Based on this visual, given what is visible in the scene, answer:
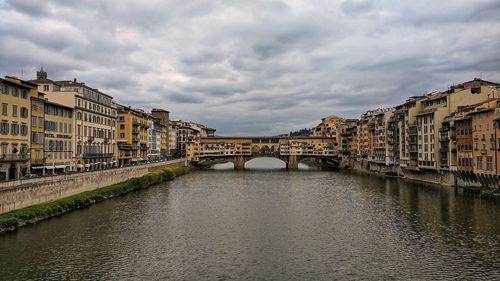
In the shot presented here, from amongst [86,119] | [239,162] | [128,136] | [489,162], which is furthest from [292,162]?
[489,162]

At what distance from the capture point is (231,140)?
130 m

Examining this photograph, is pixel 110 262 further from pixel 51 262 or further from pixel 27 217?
pixel 27 217

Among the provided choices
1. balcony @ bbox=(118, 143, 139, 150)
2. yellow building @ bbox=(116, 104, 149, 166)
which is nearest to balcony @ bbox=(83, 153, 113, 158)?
balcony @ bbox=(118, 143, 139, 150)

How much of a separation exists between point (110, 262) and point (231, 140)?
104459 millimetres

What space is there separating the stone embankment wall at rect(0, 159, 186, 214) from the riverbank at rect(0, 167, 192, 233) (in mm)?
684

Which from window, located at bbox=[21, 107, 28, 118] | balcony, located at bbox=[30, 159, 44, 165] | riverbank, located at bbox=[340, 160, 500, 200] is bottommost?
riverbank, located at bbox=[340, 160, 500, 200]

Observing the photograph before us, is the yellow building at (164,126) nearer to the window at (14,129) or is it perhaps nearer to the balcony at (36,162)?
the balcony at (36,162)

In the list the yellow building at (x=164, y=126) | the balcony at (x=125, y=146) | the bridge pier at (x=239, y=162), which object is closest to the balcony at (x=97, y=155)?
the balcony at (x=125, y=146)

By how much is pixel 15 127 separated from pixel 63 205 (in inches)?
424

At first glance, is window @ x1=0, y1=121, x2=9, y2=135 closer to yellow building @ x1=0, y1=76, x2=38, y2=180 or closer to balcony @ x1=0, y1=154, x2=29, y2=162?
yellow building @ x1=0, y1=76, x2=38, y2=180

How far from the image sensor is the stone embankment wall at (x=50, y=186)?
34122mm

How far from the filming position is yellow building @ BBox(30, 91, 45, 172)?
48938mm

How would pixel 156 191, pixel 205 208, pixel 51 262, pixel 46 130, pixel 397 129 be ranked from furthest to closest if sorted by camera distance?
pixel 397 129 < pixel 156 191 < pixel 46 130 < pixel 205 208 < pixel 51 262

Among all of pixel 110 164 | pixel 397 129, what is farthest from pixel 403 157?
pixel 110 164
